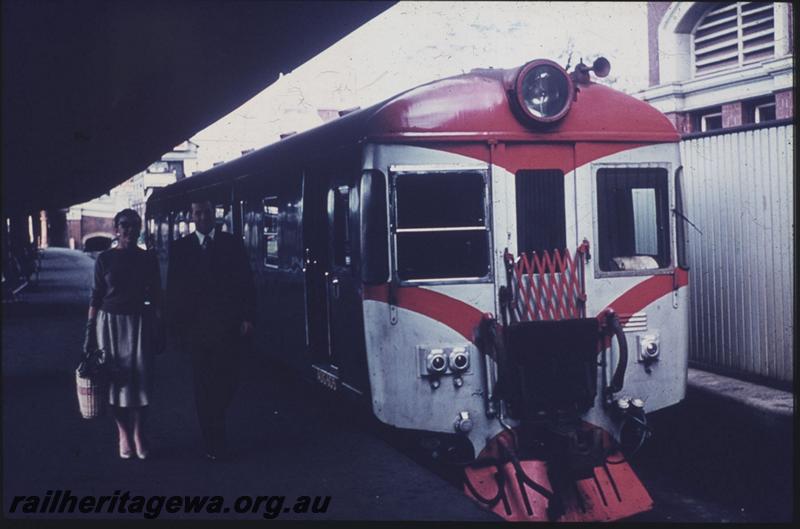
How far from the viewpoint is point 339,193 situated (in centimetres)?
733

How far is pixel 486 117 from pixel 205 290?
2.33 meters

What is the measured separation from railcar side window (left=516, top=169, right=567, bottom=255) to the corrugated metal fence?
252cm

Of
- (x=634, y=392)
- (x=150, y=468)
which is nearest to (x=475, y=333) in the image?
(x=634, y=392)

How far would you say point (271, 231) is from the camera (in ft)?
31.6

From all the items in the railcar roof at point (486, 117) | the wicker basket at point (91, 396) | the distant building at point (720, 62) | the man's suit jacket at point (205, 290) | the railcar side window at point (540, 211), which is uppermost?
the distant building at point (720, 62)

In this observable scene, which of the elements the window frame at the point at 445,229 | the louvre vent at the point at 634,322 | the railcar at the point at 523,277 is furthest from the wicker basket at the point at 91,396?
the louvre vent at the point at 634,322

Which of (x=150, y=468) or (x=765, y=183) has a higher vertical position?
(x=765, y=183)

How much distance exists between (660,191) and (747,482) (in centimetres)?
254

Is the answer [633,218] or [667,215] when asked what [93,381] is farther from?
[667,215]

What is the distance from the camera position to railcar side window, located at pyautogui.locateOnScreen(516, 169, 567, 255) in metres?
6.55

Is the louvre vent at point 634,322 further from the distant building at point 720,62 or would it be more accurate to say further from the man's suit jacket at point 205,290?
the distant building at point 720,62

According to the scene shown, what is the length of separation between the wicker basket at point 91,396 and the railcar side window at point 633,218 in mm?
3636

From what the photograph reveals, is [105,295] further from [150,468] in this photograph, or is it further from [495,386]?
[495,386]

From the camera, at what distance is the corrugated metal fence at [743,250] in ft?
27.1
